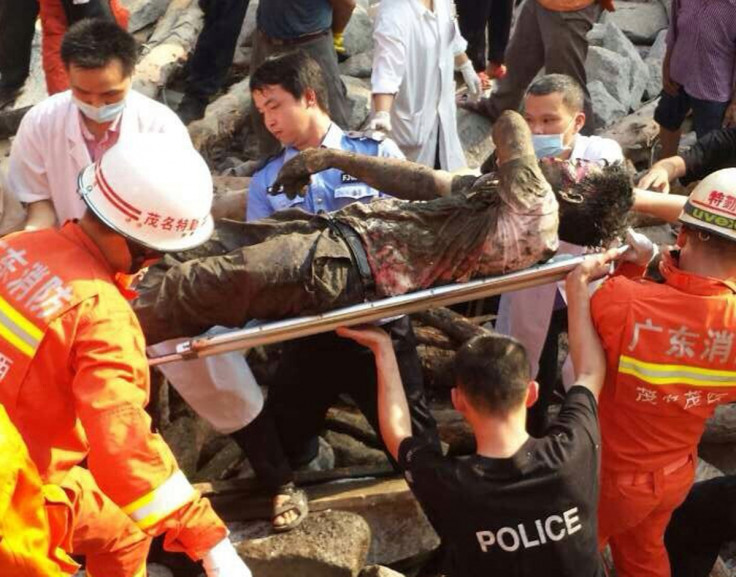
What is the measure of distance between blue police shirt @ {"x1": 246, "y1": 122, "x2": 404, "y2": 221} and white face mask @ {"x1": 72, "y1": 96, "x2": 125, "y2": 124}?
639 millimetres

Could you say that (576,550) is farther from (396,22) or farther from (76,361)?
(396,22)

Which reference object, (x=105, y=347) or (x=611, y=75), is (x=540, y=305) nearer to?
(x=105, y=347)

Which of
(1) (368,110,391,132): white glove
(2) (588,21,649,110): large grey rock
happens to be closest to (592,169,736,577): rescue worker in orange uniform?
(1) (368,110,391,132): white glove

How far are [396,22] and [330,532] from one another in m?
3.17

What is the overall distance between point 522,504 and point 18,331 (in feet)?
4.97

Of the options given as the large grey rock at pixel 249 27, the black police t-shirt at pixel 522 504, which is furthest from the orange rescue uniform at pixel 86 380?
the large grey rock at pixel 249 27

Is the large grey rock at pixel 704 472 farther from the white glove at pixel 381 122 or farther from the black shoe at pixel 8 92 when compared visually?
the black shoe at pixel 8 92

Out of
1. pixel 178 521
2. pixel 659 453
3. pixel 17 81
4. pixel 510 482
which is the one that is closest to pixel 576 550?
pixel 510 482

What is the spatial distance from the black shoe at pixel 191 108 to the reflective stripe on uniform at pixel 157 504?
15.8 feet

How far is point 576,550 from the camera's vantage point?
3191 millimetres

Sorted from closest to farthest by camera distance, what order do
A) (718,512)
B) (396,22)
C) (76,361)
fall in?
(76,361), (718,512), (396,22)

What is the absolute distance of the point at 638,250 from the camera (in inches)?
155

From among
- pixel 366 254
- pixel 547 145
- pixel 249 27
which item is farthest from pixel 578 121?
pixel 249 27

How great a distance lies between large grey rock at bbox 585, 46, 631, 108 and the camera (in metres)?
8.39
